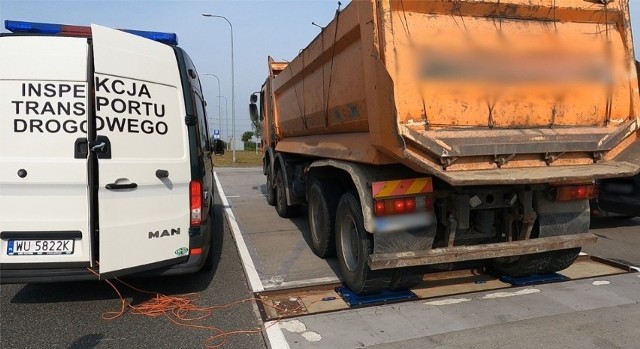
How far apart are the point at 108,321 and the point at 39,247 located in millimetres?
848

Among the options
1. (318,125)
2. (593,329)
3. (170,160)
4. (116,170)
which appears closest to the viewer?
(593,329)

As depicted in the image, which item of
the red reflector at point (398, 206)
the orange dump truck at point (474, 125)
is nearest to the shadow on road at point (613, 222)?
the orange dump truck at point (474, 125)

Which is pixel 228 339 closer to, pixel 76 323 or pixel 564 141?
pixel 76 323

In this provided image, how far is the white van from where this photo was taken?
3.54 meters

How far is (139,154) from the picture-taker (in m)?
3.83

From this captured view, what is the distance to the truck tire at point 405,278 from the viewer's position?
13.5 feet

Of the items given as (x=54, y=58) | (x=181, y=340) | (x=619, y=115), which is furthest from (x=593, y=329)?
(x=54, y=58)

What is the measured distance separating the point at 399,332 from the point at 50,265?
2916 mm

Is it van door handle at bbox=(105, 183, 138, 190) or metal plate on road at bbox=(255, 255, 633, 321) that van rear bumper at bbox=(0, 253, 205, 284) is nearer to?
van door handle at bbox=(105, 183, 138, 190)

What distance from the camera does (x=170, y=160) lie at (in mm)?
4012

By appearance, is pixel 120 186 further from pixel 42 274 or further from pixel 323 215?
pixel 323 215

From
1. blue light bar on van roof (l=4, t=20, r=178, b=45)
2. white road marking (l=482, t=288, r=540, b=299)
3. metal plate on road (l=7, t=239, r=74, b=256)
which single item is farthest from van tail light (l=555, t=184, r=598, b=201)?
blue light bar on van roof (l=4, t=20, r=178, b=45)

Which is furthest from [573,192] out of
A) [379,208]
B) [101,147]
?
[101,147]

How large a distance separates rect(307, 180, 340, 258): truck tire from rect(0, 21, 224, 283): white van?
1.92 m
